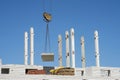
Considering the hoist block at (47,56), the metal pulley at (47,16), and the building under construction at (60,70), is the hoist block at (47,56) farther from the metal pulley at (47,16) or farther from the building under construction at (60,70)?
the metal pulley at (47,16)

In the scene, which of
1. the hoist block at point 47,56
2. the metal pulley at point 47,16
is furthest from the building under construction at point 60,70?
the metal pulley at point 47,16

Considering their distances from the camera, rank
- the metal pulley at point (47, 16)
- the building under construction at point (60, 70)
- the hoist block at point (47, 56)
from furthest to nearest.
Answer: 1. the hoist block at point (47, 56)
2. the metal pulley at point (47, 16)
3. the building under construction at point (60, 70)

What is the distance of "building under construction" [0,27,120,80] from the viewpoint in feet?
195

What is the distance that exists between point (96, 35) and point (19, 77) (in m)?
32.4

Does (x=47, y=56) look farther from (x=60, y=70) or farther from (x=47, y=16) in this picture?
(x=47, y=16)

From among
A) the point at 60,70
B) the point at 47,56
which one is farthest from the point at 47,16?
the point at 60,70

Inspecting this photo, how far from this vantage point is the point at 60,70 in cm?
6562

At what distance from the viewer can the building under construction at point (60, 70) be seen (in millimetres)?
59375

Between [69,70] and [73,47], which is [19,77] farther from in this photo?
[73,47]

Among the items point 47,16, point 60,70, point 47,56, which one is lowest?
point 60,70

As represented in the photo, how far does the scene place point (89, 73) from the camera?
239 feet

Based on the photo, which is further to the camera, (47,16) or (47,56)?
(47,56)

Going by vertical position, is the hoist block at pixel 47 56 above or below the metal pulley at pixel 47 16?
below

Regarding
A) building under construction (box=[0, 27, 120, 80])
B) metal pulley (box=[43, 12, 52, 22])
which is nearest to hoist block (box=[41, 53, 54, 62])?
building under construction (box=[0, 27, 120, 80])
